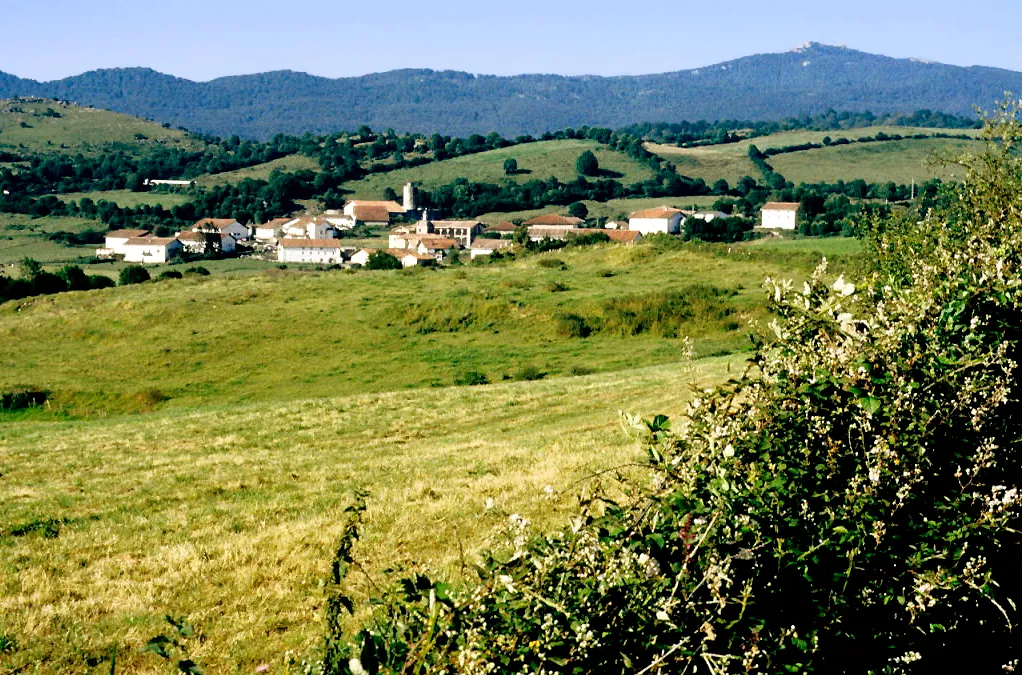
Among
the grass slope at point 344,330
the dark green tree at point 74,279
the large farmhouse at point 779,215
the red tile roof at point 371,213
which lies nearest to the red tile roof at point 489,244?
the large farmhouse at point 779,215

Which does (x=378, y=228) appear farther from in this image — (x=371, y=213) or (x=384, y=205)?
(x=384, y=205)

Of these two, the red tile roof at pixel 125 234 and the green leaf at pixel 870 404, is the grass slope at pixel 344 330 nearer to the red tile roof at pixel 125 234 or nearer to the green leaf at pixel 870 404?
the green leaf at pixel 870 404

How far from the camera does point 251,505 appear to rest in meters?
15.2

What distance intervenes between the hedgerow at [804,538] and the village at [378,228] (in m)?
101

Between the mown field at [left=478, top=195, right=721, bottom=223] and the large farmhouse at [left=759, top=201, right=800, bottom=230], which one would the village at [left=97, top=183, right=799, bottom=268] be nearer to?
the large farmhouse at [left=759, top=201, right=800, bottom=230]

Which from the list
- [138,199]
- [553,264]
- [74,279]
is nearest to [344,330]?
[553,264]

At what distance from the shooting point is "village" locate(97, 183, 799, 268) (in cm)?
12875

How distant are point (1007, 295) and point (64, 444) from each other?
24.4 m

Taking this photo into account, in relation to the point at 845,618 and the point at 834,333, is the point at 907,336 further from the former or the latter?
the point at 845,618

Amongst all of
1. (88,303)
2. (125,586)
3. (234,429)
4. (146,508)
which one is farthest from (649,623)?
(88,303)

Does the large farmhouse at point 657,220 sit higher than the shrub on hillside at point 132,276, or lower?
lower

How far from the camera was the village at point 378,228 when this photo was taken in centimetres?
12875

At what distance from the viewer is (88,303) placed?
61.3m

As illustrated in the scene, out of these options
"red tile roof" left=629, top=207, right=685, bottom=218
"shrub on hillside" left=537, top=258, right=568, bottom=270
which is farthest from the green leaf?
"red tile roof" left=629, top=207, right=685, bottom=218
